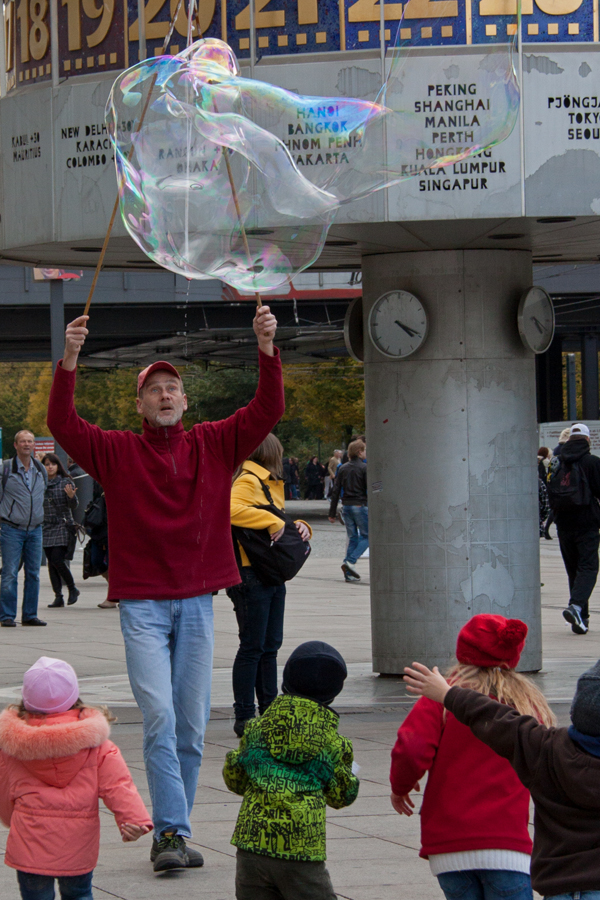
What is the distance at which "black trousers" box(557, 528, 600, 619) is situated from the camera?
12.5m

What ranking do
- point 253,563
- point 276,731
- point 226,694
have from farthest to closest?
point 226,694 < point 253,563 < point 276,731

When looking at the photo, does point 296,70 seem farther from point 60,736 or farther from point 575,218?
point 60,736

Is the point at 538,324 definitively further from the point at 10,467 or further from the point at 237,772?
the point at 10,467

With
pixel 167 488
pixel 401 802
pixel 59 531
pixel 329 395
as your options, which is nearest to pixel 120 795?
pixel 401 802

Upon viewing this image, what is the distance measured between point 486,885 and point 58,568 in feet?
41.1

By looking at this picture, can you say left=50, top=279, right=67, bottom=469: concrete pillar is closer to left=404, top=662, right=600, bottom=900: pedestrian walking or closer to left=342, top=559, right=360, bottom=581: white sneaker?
left=342, top=559, right=360, bottom=581: white sneaker

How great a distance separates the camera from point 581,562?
497 inches

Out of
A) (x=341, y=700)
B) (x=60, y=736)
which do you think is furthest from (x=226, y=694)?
(x=60, y=736)

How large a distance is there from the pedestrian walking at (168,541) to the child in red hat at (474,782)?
1539mm

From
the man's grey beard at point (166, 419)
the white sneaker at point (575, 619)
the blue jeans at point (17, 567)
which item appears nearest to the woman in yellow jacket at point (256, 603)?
the man's grey beard at point (166, 419)

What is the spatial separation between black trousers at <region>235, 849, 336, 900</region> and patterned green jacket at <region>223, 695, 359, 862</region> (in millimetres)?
28

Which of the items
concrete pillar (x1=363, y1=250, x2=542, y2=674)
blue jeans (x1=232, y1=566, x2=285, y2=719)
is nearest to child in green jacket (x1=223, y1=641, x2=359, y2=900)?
blue jeans (x1=232, y1=566, x2=285, y2=719)

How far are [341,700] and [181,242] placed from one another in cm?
343

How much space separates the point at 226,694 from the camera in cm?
916
